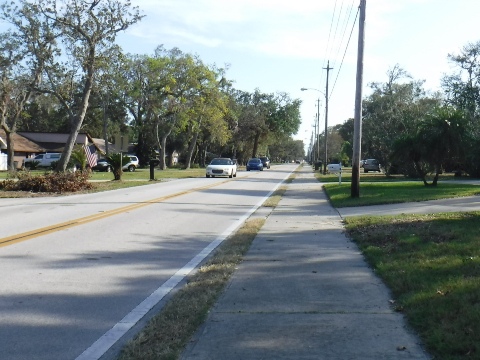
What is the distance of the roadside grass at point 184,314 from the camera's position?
5770 millimetres

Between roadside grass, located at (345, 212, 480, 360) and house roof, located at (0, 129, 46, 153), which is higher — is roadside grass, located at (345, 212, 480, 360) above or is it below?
below

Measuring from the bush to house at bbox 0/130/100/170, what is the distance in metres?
37.7

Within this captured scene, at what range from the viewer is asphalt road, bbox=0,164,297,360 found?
640 centimetres

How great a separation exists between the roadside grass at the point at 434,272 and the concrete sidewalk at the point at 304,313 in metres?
0.19

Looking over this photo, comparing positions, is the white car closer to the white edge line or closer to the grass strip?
the white edge line

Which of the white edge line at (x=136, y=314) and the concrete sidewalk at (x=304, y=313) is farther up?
the concrete sidewalk at (x=304, y=313)

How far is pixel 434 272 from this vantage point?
8.45 m

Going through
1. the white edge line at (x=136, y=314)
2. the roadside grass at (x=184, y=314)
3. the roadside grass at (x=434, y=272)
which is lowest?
the white edge line at (x=136, y=314)

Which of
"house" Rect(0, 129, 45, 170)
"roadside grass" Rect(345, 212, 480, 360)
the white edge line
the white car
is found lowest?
the white edge line

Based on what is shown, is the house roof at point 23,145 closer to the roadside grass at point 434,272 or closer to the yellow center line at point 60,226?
the yellow center line at point 60,226

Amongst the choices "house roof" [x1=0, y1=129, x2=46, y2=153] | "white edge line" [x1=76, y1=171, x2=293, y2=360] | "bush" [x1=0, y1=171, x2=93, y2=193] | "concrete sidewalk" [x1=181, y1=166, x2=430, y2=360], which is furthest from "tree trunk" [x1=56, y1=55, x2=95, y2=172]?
"house roof" [x1=0, y1=129, x2=46, y2=153]

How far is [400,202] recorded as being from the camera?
21.0 meters

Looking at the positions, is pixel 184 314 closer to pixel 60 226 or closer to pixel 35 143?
pixel 60 226

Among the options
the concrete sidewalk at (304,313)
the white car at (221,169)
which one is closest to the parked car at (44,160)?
the white car at (221,169)
